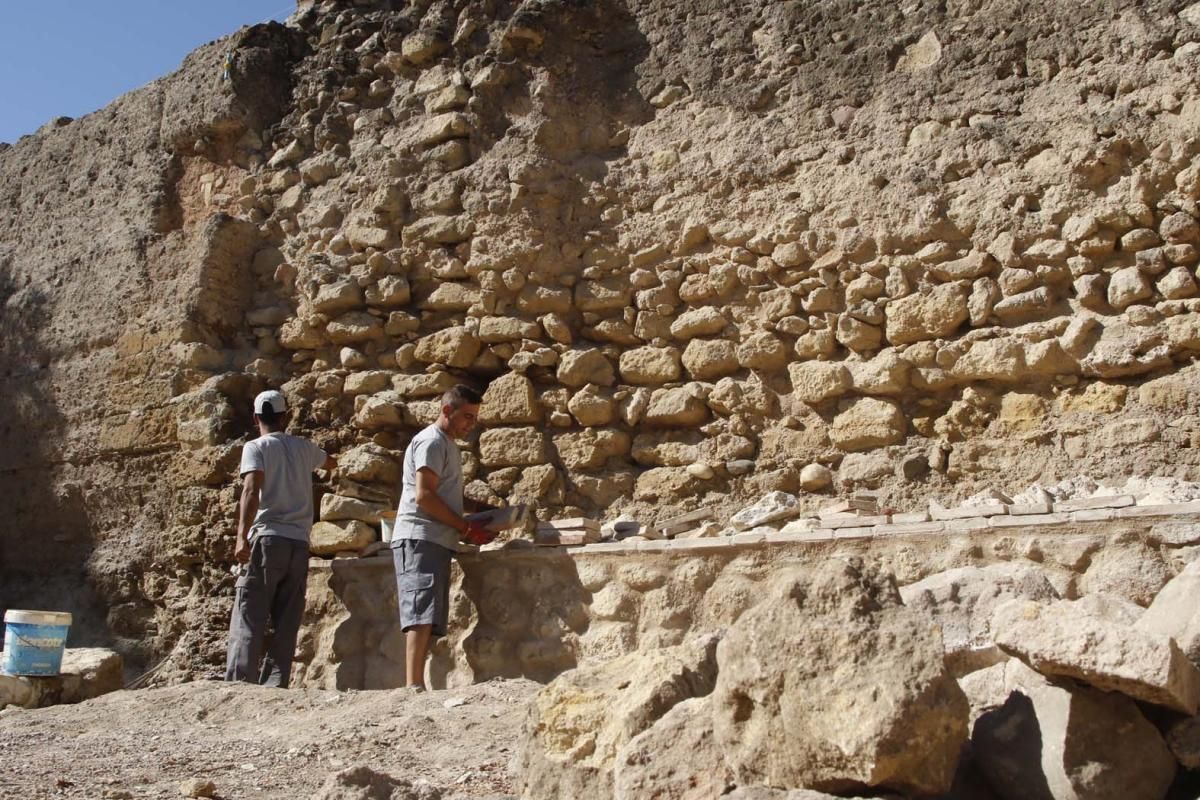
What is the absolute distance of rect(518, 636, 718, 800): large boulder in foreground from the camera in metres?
2.46

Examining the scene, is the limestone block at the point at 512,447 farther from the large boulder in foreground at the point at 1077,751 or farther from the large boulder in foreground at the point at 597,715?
the large boulder in foreground at the point at 1077,751

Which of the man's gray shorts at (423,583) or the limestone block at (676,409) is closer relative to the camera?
the man's gray shorts at (423,583)

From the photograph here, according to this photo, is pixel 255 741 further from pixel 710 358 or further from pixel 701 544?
pixel 710 358

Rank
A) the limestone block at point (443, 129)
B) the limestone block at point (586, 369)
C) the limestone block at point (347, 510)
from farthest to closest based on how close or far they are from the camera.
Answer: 1. the limestone block at point (443, 129)
2. the limestone block at point (586, 369)
3. the limestone block at point (347, 510)

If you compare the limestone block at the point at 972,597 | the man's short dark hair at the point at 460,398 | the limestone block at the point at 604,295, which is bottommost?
the limestone block at the point at 972,597

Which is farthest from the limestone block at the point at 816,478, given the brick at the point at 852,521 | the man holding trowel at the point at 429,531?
the man holding trowel at the point at 429,531

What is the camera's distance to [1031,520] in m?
3.58

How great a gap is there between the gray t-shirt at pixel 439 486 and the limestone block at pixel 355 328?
4.55 feet

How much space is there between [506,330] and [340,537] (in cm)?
123

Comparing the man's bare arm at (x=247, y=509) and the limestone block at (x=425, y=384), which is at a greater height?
the limestone block at (x=425, y=384)

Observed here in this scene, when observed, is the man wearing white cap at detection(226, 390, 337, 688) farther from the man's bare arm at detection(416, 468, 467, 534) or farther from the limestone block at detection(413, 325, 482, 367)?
the limestone block at detection(413, 325, 482, 367)

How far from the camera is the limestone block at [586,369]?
5.46m

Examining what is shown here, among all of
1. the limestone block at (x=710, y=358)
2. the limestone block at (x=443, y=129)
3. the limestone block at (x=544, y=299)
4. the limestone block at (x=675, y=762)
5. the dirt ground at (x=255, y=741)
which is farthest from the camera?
the limestone block at (x=443, y=129)

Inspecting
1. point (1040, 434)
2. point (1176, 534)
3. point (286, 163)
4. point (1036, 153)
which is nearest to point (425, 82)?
point (286, 163)
